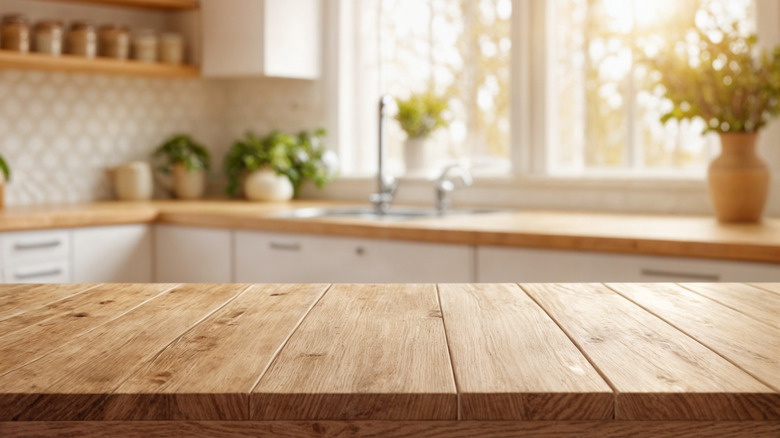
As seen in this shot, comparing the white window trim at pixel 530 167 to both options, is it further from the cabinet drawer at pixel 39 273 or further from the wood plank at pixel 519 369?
the wood plank at pixel 519 369

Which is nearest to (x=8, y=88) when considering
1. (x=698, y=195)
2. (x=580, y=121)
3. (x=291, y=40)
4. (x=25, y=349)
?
(x=291, y=40)

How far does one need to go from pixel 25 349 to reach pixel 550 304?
70cm

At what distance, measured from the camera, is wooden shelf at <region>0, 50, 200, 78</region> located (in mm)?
3500

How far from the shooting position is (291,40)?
3.93 metres

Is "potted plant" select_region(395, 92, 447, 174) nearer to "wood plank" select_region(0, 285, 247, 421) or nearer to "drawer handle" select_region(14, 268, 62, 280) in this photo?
"drawer handle" select_region(14, 268, 62, 280)

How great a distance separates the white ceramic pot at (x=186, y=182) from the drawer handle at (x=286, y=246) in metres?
1.14

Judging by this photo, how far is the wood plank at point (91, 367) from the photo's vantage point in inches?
32.0

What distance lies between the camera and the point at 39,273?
3.12 m

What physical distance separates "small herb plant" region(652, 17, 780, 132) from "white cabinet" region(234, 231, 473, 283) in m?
0.84

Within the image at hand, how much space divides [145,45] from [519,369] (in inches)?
136

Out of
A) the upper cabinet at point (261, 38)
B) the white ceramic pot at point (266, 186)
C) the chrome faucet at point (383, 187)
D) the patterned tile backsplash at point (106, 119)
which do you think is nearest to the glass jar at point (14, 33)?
the patterned tile backsplash at point (106, 119)

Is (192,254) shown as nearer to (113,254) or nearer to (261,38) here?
(113,254)

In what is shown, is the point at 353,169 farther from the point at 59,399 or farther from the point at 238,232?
the point at 59,399

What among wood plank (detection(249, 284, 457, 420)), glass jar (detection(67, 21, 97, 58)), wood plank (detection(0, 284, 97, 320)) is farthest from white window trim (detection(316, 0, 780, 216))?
wood plank (detection(0, 284, 97, 320))
